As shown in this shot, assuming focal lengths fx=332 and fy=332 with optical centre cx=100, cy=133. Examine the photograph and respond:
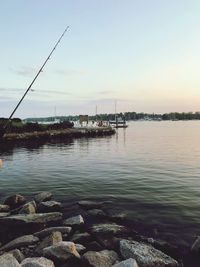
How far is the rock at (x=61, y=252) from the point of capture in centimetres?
1122

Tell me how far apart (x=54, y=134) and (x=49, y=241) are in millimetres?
67550

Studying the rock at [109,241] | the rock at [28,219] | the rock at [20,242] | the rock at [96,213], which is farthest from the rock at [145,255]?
the rock at [28,219]

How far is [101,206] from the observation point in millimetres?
18547

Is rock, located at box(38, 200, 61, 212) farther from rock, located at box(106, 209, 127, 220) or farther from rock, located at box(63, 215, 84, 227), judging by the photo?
rock, located at box(106, 209, 127, 220)

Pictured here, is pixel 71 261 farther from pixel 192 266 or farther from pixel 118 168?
pixel 118 168

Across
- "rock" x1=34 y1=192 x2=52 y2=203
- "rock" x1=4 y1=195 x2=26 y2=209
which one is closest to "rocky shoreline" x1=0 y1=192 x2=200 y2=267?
"rock" x1=4 y1=195 x2=26 y2=209

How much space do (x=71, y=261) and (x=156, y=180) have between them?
615 inches

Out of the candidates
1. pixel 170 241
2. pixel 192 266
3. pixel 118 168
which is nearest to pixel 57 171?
pixel 118 168

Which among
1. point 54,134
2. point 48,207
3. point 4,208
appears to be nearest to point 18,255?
point 48,207

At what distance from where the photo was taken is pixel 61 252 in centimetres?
1134

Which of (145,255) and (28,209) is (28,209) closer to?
(28,209)

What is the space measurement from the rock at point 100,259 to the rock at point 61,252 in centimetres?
48

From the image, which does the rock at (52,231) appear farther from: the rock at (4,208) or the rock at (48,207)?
the rock at (4,208)

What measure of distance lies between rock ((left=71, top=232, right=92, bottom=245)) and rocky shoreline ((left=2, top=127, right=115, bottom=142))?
156ft
